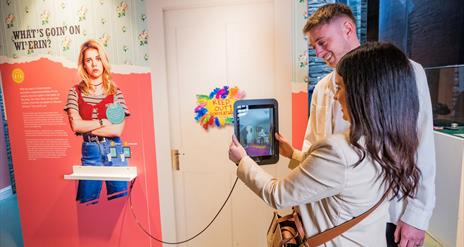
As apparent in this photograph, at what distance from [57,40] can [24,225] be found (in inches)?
54.2

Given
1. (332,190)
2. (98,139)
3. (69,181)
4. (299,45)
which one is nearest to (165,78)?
(98,139)

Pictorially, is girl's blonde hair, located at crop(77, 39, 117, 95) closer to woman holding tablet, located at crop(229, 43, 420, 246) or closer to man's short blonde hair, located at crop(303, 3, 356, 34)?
man's short blonde hair, located at crop(303, 3, 356, 34)

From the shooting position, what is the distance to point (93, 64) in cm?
183


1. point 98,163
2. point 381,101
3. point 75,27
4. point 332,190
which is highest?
point 75,27

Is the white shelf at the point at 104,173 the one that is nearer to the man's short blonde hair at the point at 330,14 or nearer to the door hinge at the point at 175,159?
the door hinge at the point at 175,159

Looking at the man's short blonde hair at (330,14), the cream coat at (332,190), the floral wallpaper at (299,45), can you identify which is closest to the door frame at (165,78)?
the floral wallpaper at (299,45)

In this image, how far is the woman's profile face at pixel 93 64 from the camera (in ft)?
5.97

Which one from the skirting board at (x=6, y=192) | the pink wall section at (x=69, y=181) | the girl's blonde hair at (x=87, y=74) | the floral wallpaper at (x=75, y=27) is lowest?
the skirting board at (x=6, y=192)

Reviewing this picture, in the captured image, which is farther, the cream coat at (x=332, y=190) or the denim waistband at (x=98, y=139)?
the denim waistband at (x=98, y=139)

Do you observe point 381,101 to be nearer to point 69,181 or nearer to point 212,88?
point 212,88

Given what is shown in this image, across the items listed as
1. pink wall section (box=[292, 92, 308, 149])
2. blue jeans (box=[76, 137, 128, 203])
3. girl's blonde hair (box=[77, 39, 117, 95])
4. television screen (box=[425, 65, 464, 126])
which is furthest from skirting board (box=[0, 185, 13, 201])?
television screen (box=[425, 65, 464, 126])

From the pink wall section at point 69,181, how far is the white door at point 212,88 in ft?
0.62

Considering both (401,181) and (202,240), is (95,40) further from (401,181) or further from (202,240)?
(401,181)

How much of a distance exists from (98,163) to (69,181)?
29 centimetres
